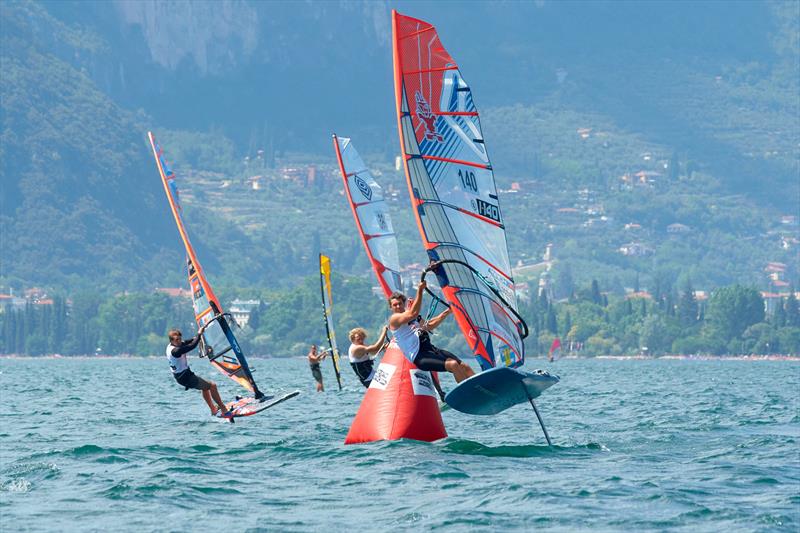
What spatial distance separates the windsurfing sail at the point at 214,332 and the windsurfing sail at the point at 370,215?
4.57 meters

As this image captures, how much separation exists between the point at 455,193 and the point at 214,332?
43.2 ft

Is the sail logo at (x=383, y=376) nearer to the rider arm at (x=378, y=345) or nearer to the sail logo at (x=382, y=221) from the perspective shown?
the rider arm at (x=378, y=345)

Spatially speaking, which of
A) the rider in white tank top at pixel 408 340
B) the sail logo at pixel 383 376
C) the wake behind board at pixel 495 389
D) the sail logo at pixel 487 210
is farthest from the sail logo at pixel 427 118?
the wake behind board at pixel 495 389

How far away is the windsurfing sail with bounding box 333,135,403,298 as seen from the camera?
1881 inches

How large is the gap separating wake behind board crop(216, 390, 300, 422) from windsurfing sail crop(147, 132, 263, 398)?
0.25 m

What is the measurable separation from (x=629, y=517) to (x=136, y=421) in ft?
67.2

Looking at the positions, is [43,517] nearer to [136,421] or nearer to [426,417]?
[426,417]

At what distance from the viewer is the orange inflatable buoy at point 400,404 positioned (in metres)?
31.1

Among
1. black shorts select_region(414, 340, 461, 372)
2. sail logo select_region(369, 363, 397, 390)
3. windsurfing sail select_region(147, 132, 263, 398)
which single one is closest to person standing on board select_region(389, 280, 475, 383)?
black shorts select_region(414, 340, 461, 372)

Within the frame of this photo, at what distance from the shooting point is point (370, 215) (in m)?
49.3

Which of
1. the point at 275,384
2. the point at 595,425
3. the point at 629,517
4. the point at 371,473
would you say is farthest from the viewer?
the point at 275,384

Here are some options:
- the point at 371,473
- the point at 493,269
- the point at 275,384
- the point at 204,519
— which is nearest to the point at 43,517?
the point at 204,519

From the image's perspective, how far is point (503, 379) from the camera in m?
29.8

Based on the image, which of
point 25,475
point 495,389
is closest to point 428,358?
point 495,389
